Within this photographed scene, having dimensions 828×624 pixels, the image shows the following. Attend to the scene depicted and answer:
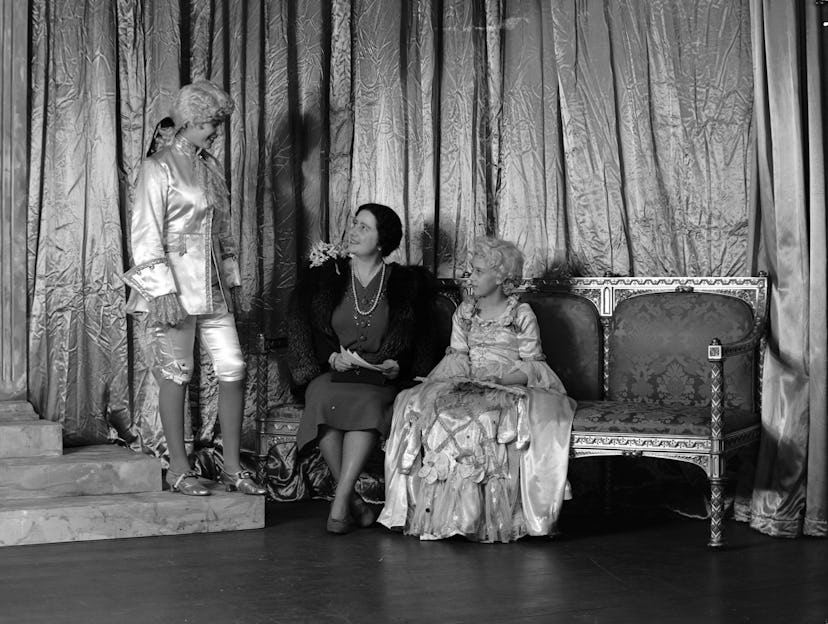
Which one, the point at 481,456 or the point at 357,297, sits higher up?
the point at 357,297

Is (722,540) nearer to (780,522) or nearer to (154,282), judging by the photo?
(780,522)

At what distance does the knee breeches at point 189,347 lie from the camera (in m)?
4.61

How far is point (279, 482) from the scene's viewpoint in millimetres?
5430

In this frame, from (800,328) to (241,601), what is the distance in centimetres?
249

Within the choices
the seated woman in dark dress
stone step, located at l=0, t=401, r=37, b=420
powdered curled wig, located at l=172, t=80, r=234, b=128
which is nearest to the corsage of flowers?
the seated woman in dark dress

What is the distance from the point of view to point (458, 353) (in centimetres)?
487

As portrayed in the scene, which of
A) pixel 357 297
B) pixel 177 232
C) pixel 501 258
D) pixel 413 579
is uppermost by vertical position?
pixel 177 232

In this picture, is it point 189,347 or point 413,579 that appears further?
point 189,347

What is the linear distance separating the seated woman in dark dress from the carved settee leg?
1285mm

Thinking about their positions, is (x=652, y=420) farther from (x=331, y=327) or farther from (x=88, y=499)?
(x=88, y=499)

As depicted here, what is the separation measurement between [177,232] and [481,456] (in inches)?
57.6

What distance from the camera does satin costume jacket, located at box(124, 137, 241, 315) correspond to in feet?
14.8

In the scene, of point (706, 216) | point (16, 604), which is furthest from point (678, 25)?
point (16, 604)

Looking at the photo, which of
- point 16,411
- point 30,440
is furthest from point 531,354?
point 16,411
